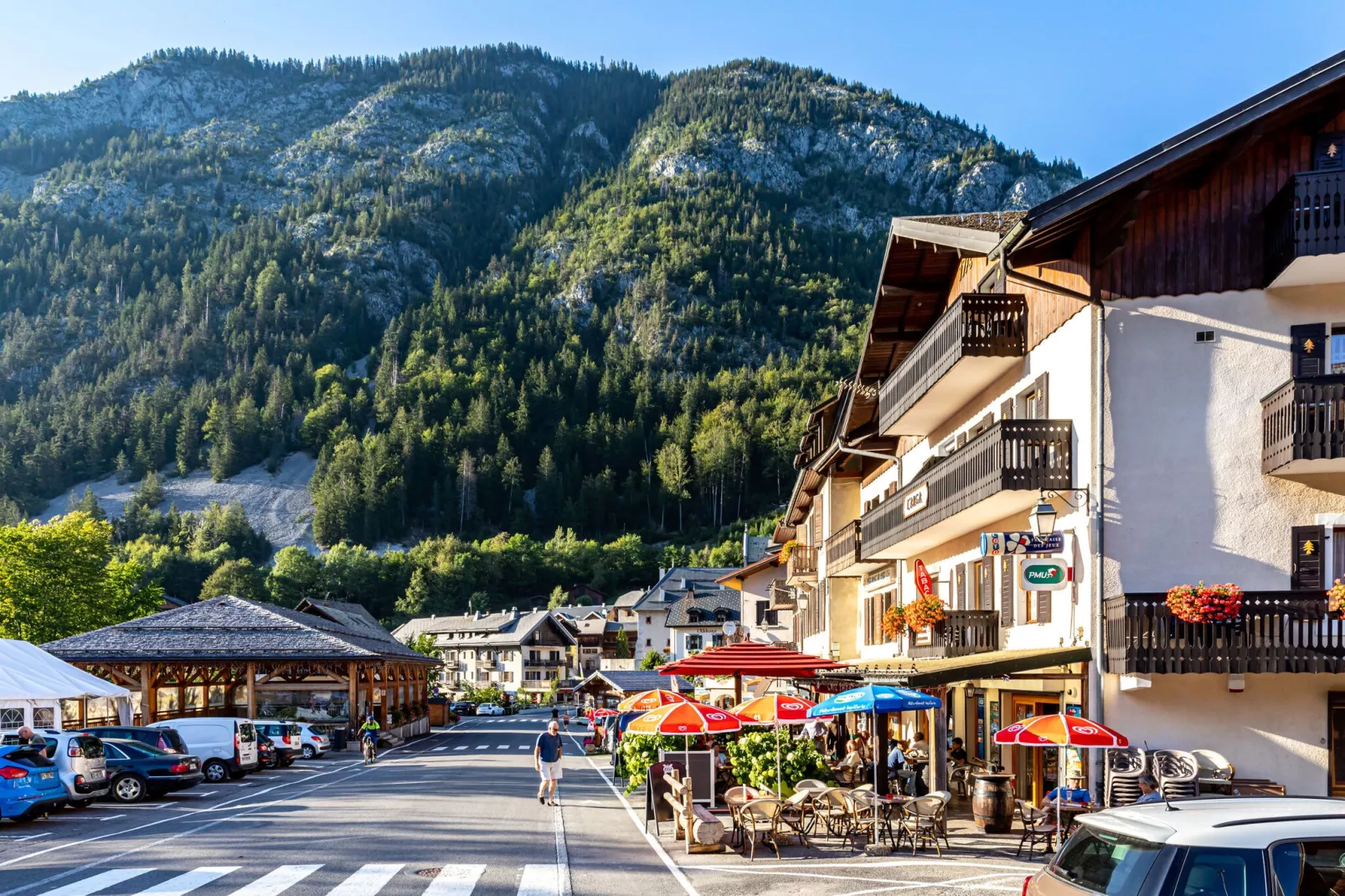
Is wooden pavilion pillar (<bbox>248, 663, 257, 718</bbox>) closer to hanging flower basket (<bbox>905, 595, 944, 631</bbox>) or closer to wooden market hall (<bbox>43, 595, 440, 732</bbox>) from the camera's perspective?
wooden market hall (<bbox>43, 595, 440, 732</bbox>)

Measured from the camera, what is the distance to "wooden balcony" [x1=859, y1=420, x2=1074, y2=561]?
20.4 meters

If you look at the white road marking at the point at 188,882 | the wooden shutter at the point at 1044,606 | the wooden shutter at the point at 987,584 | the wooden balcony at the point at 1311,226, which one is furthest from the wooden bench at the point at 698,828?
the wooden balcony at the point at 1311,226

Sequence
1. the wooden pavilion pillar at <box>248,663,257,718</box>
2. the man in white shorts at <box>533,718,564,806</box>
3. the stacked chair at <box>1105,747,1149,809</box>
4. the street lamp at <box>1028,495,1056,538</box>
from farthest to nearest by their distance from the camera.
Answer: the wooden pavilion pillar at <box>248,663,257,718</box> < the man in white shorts at <box>533,718,564,806</box> < the street lamp at <box>1028,495,1056,538</box> < the stacked chair at <box>1105,747,1149,809</box>

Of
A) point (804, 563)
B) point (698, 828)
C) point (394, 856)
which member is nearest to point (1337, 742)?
point (698, 828)

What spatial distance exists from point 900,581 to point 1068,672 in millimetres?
13689

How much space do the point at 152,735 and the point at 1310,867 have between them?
27194 millimetres

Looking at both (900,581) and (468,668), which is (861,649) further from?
(468,668)

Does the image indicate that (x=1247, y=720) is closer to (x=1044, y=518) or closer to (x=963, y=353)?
(x=1044, y=518)

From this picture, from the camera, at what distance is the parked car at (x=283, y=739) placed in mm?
41156

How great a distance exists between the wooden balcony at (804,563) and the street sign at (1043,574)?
84.1ft

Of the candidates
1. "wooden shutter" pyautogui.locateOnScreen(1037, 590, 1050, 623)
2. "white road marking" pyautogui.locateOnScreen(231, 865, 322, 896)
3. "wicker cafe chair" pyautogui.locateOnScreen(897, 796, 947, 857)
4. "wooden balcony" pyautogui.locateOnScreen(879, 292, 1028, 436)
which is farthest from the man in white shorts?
"wooden balcony" pyautogui.locateOnScreen(879, 292, 1028, 436)

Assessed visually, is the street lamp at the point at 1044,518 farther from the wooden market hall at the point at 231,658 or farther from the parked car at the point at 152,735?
the wooden market hall at the point at 231,658

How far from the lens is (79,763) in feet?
82.6

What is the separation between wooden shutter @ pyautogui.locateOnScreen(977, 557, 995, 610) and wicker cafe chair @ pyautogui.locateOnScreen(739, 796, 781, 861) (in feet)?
27.6
